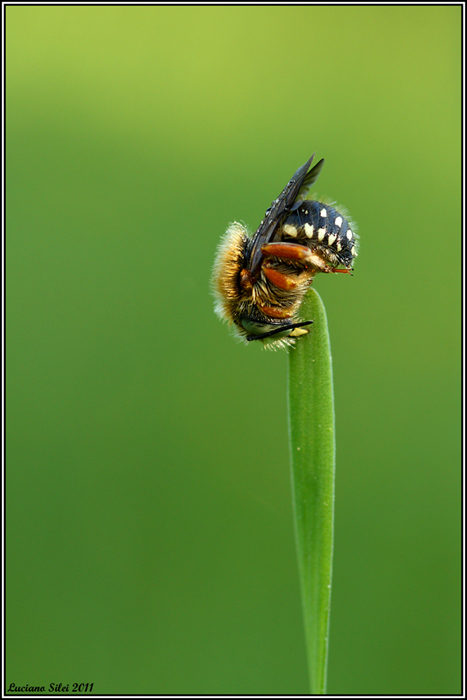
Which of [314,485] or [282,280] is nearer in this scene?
[314,485]

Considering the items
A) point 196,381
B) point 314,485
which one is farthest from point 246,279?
point 196,381

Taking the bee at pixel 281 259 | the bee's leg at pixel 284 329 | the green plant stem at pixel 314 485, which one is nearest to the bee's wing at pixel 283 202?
the bee at pixel 281 259

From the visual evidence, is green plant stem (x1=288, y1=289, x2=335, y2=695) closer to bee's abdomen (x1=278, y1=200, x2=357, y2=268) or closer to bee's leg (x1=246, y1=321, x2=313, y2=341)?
bee's leg (x1=246, y1=321, x2=313, y2=341)

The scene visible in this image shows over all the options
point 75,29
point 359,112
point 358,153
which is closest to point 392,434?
point 358,153

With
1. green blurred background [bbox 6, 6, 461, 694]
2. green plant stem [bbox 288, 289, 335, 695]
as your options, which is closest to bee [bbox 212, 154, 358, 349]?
green plant stem [bbox 288, 289, 335, 695]

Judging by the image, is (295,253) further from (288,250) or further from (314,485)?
(314,485)

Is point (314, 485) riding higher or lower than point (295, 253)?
lower

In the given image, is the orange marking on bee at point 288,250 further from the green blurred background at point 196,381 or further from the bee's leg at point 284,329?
the green blurred background at point 196,381
